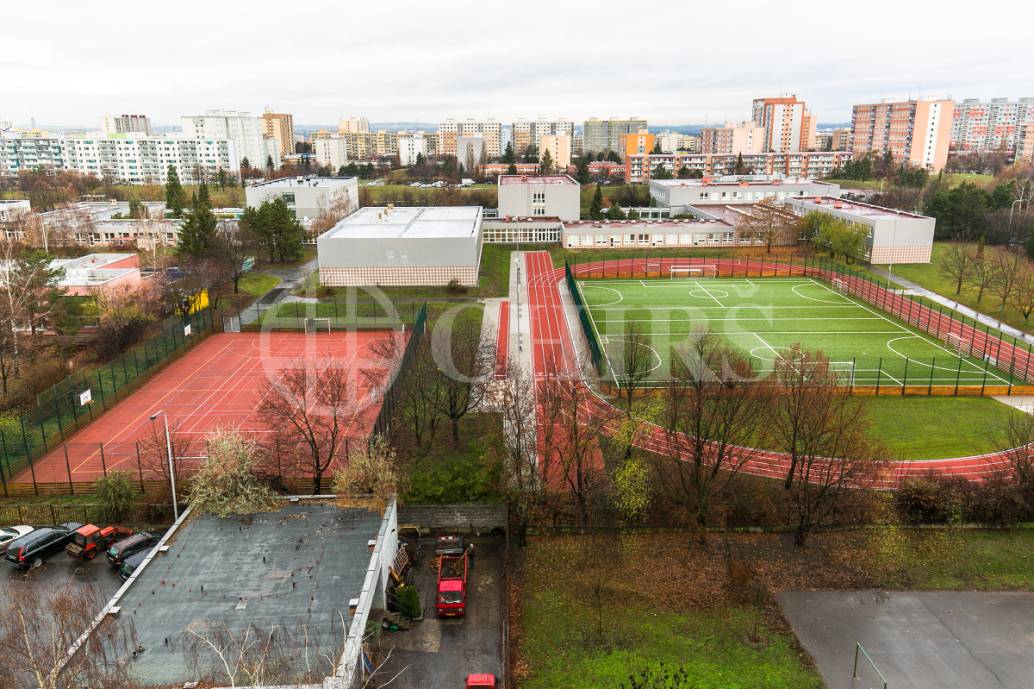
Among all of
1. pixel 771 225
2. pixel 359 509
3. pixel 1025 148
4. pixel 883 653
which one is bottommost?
pixel 883 653

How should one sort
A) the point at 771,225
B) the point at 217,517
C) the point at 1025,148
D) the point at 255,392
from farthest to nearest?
1. the point at 1025,148
2. the point at 771,225
3. the point at 255,392
4. the point at 217,517

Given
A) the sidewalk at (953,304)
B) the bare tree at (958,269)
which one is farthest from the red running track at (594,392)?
the bare tree at (958,269)

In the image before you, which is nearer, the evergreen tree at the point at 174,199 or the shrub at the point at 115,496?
the shrub at the point at 115,496

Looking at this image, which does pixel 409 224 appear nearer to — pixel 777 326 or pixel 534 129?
pixel 777 326

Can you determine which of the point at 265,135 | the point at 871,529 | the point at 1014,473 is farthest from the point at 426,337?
the point at 265,135

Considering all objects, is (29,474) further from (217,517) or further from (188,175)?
(188,175)

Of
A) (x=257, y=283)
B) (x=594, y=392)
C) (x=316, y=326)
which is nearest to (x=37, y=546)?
(x=594, y=392)

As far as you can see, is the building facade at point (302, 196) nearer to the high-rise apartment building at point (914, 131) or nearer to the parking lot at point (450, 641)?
the parking lot at point (450, 641)

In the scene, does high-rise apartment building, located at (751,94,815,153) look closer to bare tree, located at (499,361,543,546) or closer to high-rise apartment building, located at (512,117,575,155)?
high-rise apartment building, located at (512,117,575,155)
